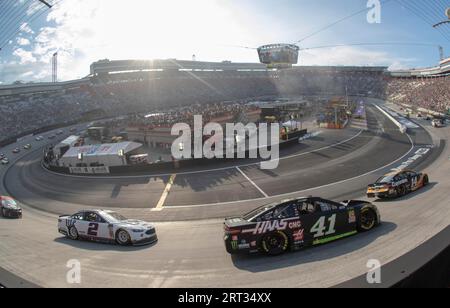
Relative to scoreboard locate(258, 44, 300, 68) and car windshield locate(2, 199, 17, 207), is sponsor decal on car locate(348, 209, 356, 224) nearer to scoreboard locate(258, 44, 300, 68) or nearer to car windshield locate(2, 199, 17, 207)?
car windshield locate(2, 199, 17, 207)

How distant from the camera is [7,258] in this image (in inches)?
424

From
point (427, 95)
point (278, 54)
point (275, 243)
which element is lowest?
point (275, 243)

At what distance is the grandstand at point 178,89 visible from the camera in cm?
8300

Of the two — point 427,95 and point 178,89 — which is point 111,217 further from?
point 178,89

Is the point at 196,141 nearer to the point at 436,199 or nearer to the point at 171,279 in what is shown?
the point at 436,199

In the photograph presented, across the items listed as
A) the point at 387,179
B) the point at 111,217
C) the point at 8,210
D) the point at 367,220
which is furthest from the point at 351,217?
the point at 8,210

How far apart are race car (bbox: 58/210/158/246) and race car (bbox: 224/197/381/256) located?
434cm

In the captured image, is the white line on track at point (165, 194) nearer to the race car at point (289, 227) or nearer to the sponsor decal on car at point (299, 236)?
the race car at point (289, 227)

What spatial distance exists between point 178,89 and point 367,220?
106717mm

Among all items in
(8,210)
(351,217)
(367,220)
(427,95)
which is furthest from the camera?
(427,95)

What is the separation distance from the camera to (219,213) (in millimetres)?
19703

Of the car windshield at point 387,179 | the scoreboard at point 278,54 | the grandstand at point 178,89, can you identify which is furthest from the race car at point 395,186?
the scoreboard at point 278,54

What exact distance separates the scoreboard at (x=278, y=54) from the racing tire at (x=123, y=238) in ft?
223
